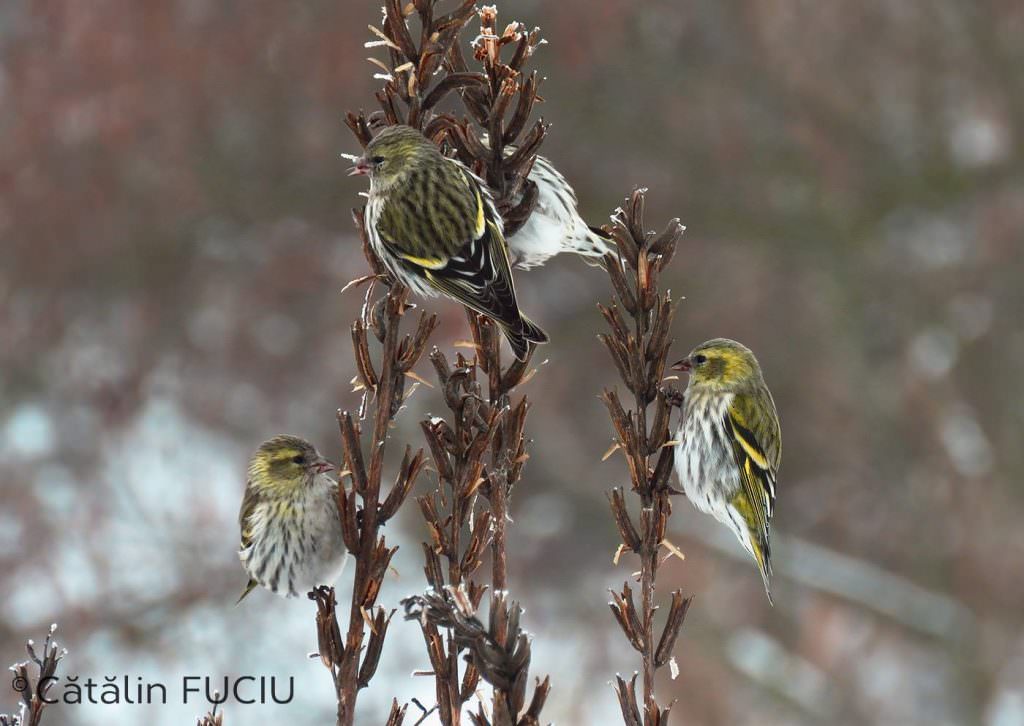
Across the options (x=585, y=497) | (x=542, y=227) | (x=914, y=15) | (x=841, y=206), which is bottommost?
(x=542, y=227)

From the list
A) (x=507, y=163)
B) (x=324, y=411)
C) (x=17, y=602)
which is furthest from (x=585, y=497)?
(x=507, y=163)

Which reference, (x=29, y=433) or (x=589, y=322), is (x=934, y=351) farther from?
(x=29, y=433)

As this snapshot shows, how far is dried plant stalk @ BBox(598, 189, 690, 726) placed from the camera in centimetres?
110

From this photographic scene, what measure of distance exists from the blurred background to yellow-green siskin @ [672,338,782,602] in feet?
11.5

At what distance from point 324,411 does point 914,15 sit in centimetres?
363

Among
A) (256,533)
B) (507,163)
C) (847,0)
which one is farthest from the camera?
(847,0)

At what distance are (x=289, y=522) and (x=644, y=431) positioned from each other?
3.61ft

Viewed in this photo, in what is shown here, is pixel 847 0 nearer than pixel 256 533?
No

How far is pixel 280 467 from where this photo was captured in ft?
7.07

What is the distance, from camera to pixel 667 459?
1.20 m

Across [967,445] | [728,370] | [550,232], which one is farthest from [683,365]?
[967,445]

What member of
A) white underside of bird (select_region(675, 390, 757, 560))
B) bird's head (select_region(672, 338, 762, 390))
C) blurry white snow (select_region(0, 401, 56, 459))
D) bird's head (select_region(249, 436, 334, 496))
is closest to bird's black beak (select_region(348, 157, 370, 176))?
bird's head (select_region(249, 436, 334, 496))

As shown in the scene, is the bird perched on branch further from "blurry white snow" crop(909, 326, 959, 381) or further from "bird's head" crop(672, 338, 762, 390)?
"blurry white snow" crop(909, 326, 959, 381)

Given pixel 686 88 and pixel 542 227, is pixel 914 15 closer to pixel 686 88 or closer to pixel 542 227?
pixel 686 88
